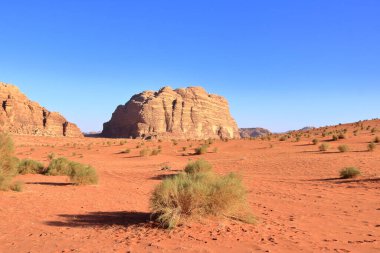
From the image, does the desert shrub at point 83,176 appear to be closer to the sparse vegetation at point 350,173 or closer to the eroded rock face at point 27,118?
the sparse vegetation at point 350,173

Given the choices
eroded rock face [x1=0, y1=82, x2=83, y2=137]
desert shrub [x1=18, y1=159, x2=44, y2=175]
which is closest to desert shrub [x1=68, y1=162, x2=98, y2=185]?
desert shrub [x1=18, y1=159, x2=44, y2=175]

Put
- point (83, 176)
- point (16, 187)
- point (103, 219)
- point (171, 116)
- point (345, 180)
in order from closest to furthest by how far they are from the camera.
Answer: point (103, 219)
point (16, 187)
point (83, 176)
point (345, 180)
point (171, 116)

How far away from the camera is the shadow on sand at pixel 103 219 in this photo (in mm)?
7845

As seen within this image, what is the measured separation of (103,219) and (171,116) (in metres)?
73.0

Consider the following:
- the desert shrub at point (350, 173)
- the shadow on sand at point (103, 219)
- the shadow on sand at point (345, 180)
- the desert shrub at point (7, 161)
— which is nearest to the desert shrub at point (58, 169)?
the desert shrub at point (7, 161)

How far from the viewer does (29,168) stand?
18219 millimetres

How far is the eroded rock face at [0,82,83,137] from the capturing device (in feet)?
204

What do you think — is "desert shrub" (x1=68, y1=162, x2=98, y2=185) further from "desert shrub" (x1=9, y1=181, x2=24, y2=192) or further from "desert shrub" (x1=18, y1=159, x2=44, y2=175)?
"desert shrub" (x1=18, y1=159, x2=44, y2=175)

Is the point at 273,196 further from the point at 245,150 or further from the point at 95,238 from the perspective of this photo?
the point at 245,150

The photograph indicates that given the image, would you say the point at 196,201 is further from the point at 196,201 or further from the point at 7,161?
the point at 7,161

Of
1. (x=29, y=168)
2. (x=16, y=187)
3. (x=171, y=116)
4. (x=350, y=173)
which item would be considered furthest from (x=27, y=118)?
(x=350, y=173)

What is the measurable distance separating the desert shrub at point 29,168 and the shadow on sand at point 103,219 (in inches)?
405

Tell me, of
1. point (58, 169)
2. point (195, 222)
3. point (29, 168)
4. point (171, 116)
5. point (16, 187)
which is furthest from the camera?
point (171, 116)

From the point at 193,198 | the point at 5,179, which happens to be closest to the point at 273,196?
the point at 193,198
